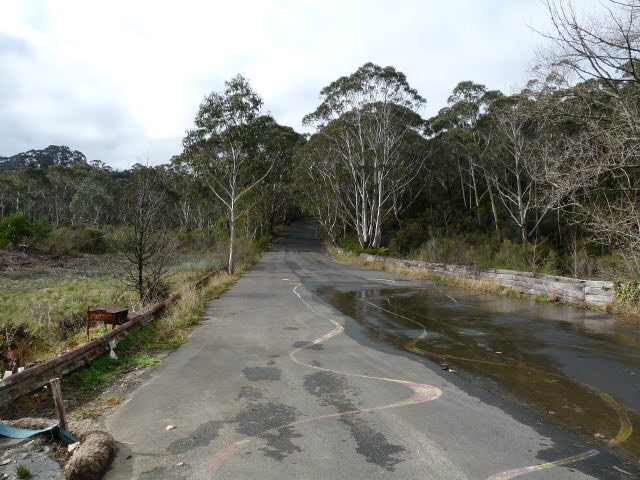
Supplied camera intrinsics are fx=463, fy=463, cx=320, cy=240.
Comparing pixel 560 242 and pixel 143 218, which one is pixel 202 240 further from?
pixel 143 218

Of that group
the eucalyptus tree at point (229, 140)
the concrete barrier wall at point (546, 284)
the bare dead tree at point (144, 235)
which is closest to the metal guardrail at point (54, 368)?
the bare dead tree at point (144, 235)

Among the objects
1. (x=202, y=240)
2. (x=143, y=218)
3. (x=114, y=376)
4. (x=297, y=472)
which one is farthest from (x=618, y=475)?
(x=202, y=240)

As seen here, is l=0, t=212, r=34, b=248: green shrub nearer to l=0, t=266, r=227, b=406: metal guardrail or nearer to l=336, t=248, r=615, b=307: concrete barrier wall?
l=336, t=248, r=615, b=307: concrete barrier wall

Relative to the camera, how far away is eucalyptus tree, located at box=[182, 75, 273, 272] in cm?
2625

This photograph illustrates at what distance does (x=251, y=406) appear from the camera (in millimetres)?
5430

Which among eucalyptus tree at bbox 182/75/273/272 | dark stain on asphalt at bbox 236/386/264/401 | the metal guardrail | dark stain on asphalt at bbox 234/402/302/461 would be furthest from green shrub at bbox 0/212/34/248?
dark stain on asphalt at bbox 234/402/302/461

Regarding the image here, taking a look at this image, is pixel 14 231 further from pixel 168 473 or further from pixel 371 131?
pixel 168 473

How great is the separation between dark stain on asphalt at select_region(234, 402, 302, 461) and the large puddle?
279 cm

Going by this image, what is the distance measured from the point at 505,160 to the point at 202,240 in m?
31.0

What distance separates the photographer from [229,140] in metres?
26.6

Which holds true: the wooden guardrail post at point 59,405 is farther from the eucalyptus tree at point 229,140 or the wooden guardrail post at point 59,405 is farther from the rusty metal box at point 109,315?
the eucalyptus tree at point 229,140

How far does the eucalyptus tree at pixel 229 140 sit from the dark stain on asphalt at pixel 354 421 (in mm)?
19499

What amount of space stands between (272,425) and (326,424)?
57cm

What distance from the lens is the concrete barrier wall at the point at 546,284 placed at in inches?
494
